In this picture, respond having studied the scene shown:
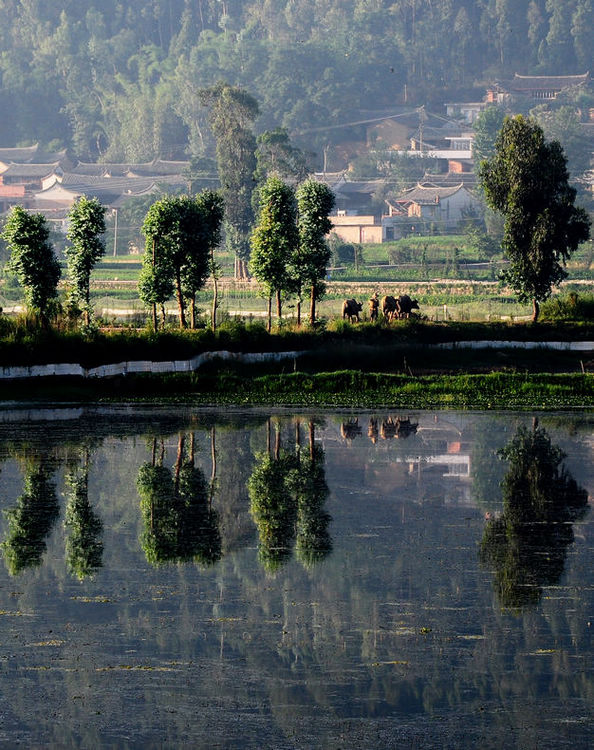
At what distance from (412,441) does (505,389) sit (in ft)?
34.9

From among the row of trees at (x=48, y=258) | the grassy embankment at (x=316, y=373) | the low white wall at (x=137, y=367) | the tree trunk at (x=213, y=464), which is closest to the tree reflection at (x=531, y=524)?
the tree trunk at (x=213, y=464)

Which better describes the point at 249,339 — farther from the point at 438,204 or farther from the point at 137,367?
the point at 438,204

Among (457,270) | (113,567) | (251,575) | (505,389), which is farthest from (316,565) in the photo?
(457,270)

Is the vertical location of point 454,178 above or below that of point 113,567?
above

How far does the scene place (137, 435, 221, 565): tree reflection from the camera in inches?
893

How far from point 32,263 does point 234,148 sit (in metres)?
86.0

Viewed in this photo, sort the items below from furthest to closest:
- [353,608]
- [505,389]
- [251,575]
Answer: [505,389] → [251,575] → [353,608]

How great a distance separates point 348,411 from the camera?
4022 centimetres

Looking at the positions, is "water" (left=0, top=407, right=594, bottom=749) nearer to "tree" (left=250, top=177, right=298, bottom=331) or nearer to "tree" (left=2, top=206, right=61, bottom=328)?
"tree" (left=2, top=206, right=61, bottom=328)

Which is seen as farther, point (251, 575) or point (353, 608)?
point (251, 575)

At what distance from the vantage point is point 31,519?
81.7ft

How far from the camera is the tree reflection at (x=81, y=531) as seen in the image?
2194cm

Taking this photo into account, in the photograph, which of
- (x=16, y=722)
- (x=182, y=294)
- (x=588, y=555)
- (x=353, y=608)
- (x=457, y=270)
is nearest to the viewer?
(x=16, y=722)

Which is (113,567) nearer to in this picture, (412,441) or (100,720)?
(100,720)
